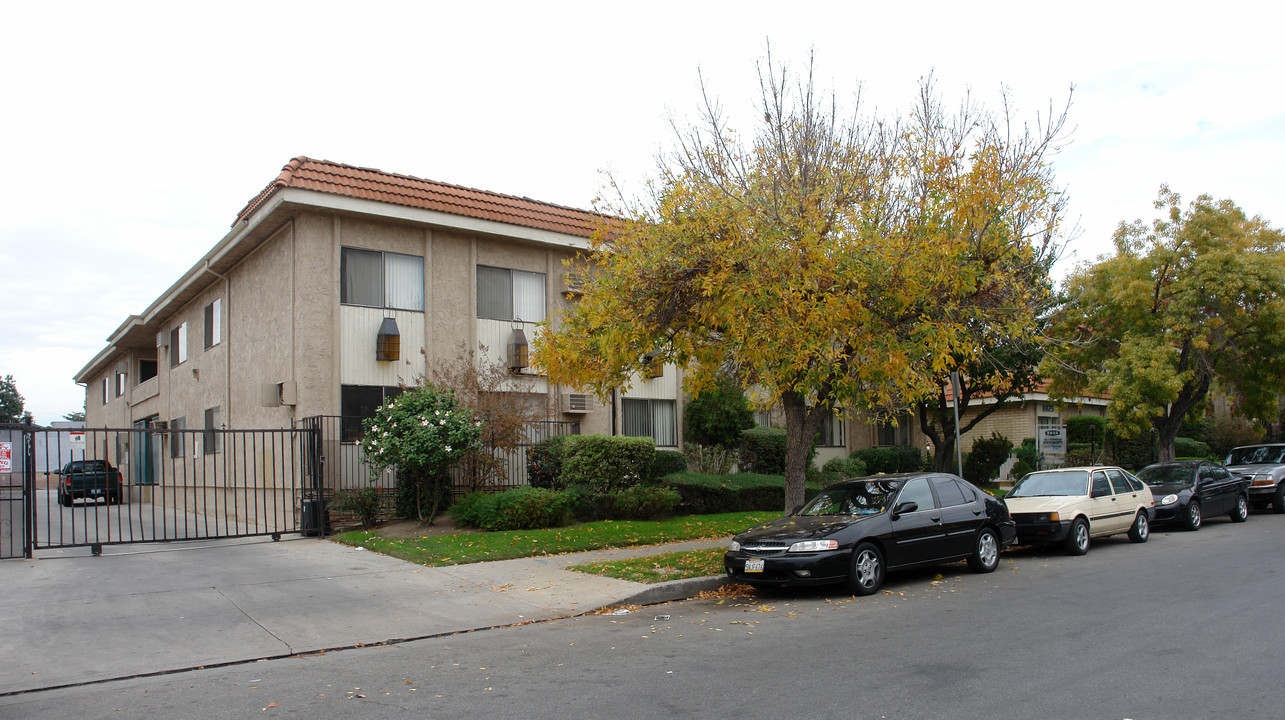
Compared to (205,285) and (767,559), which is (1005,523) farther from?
(205,285)

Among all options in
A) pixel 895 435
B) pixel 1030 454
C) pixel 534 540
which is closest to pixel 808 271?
pixel 534 540

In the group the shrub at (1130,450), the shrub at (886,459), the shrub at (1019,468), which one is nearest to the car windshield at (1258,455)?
the shrub at (1019,468)

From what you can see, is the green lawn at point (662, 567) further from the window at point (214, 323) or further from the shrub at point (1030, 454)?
the shrub at point (1030, 454)

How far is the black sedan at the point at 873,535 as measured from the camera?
9938 millimetres

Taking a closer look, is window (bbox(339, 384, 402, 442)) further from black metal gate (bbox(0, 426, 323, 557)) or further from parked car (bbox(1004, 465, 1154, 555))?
parked car (bbox(1004, 465, 1154, 555))

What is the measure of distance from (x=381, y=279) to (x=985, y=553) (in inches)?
492

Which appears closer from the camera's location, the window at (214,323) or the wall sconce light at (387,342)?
the wall sconce light at (387,342)

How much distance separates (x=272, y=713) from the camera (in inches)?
232

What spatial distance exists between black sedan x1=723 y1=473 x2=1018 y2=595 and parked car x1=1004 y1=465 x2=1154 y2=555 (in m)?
1.55

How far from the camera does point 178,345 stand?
1024 inches

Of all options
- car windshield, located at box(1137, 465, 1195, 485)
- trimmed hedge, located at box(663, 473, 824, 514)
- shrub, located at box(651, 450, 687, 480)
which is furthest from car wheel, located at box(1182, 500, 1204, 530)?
shrub, located at box(651, 450, 687, 480)

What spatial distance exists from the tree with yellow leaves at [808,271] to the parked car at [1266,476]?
11431 mm

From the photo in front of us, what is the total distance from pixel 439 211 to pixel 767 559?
448 inches

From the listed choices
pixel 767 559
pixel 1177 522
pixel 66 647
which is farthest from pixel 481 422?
pixel 1177 522
